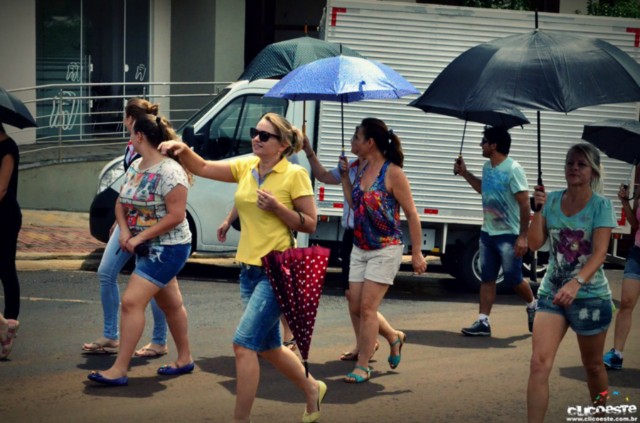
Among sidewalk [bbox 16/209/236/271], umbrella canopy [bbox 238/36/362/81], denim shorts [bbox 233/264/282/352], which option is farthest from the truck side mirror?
denim shorts [bbox 233/264/282/352]

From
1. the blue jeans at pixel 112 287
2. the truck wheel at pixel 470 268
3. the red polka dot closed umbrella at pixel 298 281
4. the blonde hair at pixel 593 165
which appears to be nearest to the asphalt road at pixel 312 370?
the blue jeans at pixel 112 287

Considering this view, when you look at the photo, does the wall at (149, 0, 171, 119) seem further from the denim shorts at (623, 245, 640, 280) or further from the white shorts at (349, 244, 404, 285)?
the denim shorts at (623, 245, 640, 280)

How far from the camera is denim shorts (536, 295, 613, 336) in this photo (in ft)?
20.7

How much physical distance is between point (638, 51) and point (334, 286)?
4.30 m

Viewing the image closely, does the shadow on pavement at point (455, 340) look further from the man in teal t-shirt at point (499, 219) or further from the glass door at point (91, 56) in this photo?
the glass door at point (91, 56)

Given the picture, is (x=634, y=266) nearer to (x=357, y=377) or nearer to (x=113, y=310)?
(x=357, y=377)

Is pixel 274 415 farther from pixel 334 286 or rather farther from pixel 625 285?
pixel 334 286

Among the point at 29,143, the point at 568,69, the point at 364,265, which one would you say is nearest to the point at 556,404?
the point at 364,265

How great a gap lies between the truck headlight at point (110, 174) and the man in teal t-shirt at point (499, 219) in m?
4.52

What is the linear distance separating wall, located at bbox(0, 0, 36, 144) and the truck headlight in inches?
274

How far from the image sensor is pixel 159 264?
7.70 metres

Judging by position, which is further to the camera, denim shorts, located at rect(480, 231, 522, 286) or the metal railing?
the metal railing

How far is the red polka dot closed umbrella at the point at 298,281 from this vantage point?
6.37 meters

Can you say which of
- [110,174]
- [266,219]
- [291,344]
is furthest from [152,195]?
[110,174]
